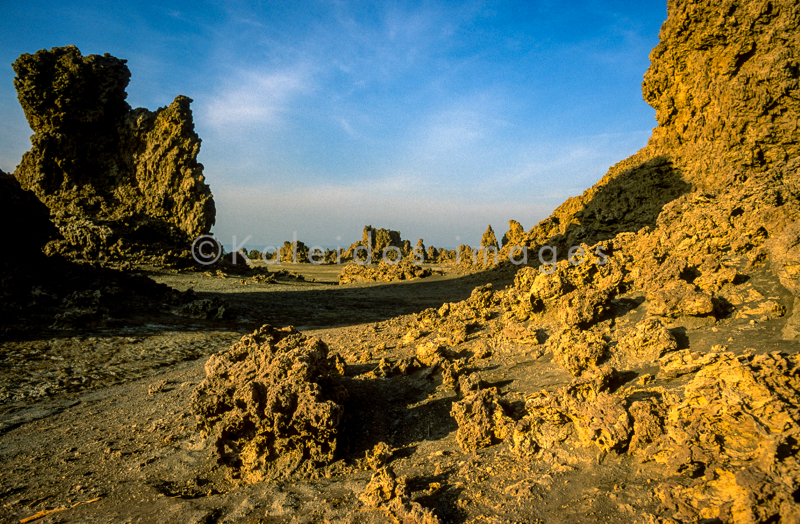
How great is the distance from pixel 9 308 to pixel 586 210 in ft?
56.3

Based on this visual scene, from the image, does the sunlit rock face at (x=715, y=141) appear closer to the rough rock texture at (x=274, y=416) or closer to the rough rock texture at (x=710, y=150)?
the rough rock texture at (x=710, y=150)

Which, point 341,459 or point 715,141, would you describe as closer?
point 341,459

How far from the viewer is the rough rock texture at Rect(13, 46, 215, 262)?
1939 cm

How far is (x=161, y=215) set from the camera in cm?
2081

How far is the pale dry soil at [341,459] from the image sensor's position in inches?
94.0

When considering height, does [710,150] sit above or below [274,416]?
above

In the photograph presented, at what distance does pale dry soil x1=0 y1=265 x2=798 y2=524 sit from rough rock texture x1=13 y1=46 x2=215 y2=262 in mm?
15459

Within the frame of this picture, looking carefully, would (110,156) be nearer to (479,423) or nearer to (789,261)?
(479,423)

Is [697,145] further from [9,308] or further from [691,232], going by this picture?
[9,308]

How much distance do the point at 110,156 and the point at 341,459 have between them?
2544 cm

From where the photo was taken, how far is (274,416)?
120 inches

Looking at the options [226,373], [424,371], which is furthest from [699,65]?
[226,373]

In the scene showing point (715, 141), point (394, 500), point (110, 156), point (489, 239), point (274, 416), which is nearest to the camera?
point (394, 500)

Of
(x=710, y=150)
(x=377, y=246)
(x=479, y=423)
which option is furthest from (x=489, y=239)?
(x=479, y=423)
